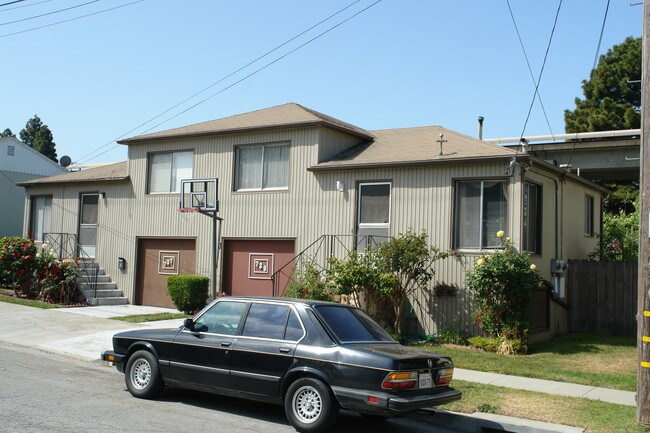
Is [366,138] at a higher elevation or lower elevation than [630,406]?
higher

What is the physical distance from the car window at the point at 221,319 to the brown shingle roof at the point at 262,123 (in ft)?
31.4

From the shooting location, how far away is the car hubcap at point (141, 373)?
902 cm

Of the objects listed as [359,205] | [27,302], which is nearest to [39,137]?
[27,302]

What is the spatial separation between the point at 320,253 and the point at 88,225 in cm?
942

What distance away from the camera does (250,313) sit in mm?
8516

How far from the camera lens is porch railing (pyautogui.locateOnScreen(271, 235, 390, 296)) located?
16.8m

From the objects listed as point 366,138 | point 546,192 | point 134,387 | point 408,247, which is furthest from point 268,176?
point 134,387

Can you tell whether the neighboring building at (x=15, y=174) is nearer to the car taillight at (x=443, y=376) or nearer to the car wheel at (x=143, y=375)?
the car wheel at (x=143, y=375)

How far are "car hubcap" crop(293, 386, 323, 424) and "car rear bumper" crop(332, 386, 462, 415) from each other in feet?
0.89

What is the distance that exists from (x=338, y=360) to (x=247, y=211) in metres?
11.8

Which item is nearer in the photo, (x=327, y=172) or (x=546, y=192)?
(x=546, y=192)

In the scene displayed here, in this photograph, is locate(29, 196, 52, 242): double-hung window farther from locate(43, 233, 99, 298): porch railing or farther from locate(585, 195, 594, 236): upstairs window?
locate(585, 195, 594, 236): upstairs window

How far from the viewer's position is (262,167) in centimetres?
1884

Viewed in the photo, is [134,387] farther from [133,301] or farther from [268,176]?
[133,301]
